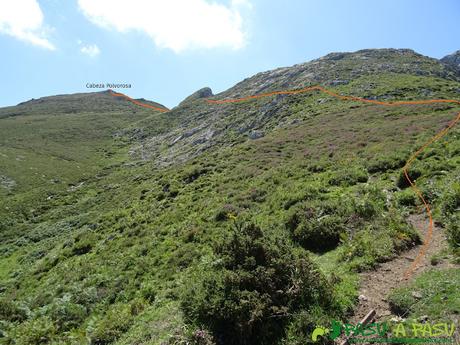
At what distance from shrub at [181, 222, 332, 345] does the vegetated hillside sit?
37mm

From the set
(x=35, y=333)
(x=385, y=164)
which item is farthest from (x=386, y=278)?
(x=385, y=164)

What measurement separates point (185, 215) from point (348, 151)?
14.6m

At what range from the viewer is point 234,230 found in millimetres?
10141

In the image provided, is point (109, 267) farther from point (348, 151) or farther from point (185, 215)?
point (348, 151)

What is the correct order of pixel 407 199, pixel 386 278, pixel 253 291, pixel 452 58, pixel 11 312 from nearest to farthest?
1. pixel 253 291
2. pixel 386 278
3. pixel 11 312
4. pixel 407 199
5. pixel 452 58

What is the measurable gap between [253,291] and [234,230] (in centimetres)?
236

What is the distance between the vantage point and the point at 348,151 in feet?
85.4

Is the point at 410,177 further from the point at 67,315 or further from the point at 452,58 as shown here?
the point at 452,58

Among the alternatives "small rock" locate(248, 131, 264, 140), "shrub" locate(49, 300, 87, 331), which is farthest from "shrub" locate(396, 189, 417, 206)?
"small rock" locate(248, 131, 264, 140)

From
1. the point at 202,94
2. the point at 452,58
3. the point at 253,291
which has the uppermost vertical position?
the point at 202,94

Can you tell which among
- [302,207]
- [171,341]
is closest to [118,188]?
[302,207]

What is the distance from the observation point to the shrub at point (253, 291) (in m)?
7.79

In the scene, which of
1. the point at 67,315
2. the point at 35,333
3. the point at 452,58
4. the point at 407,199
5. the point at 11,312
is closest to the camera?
the point at 35,333

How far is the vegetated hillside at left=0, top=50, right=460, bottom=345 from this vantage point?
8484mm
